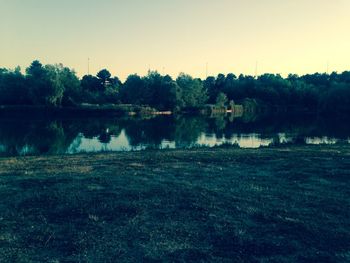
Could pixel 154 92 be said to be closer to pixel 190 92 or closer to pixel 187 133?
pixel 190 92

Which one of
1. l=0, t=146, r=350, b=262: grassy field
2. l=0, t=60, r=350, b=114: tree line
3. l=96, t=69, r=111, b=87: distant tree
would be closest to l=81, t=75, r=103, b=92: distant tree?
l=0, t=60, r=350, b=114: tree line

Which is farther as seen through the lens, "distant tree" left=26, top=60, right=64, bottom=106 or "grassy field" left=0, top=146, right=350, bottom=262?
"distant tree" left=26, top=60, right=64, bottom=106

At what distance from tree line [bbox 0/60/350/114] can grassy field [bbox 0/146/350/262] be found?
98181mm

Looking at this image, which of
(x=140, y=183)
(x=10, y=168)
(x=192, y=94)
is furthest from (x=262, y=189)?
(x=192, y=94)

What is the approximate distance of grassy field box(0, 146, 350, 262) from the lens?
34.7 ft

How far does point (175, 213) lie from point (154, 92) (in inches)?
4990

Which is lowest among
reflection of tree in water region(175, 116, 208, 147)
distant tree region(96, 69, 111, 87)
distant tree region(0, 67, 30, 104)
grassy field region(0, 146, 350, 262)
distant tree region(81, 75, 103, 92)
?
grassy field region(0, 146, 350, 262)

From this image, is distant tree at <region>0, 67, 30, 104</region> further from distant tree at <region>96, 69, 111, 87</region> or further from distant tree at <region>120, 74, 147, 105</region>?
distant tree at <region>96, 69, 111, 87</region>

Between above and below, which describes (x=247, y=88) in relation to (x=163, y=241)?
above

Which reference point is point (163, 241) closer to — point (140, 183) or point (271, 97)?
point (140, 183)

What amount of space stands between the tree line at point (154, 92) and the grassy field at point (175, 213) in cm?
9818

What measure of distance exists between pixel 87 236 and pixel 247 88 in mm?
168408

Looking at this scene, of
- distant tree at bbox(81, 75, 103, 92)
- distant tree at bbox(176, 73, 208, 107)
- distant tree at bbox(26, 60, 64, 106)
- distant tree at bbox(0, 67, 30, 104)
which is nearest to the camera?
distant tree at bbox(26, 60, 64, 106)

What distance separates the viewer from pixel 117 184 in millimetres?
18766
